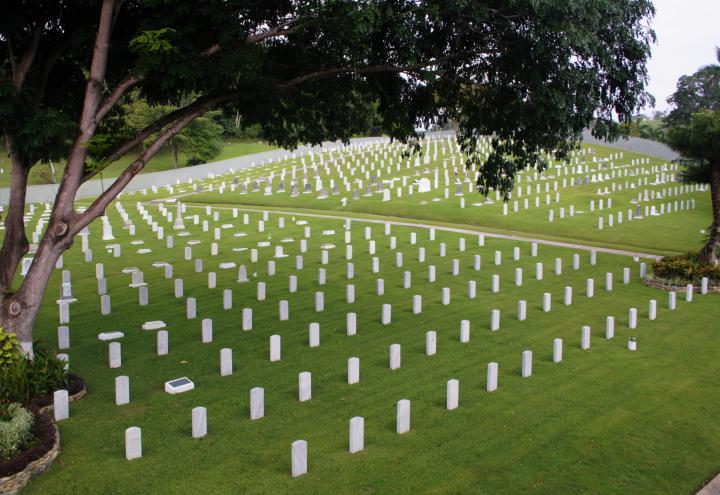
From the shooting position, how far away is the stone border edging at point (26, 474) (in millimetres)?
7691

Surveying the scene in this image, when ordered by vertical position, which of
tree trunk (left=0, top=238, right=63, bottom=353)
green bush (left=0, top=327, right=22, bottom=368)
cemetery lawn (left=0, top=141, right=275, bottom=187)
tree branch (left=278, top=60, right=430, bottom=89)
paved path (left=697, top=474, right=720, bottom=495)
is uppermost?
tree branch (left=278, top=60, right=430, bottom=89)

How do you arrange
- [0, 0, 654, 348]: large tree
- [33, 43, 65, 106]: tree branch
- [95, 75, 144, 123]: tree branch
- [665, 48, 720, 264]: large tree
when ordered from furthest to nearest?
[665, 48, 720, 264]: large tree
[33, 43, 65, 106]: tree branch
[95, 75, 144, 123]: tree branch
[0, 0, 654, 348]: large tree

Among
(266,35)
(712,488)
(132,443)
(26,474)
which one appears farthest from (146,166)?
(712,488)

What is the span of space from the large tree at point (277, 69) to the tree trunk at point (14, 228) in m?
0.02

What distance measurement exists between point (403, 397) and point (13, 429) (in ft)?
17.4

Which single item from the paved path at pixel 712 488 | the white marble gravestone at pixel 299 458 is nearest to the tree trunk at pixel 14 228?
the white marble gravestone at pixel 299 458

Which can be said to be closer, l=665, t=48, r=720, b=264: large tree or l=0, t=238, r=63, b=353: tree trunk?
l=0, t=238, r=63, b=353: tree trunk

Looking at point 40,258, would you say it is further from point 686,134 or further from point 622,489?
point 686,134

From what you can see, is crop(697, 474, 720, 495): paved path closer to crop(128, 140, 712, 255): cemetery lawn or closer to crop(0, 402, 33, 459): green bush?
crop(0, 402, 33, 459): green bush

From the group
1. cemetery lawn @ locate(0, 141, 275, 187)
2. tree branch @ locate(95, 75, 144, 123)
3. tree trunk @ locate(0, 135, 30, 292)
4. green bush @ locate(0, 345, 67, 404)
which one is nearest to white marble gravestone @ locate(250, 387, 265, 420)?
green bush @ locate(0, 345, 67, 404)

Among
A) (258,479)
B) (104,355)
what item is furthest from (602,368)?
(104,355)

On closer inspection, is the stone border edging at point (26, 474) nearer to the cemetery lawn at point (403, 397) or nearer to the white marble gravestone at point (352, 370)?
the cemetery lawn at point (403, 397)

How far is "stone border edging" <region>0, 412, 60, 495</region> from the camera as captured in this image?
7.69 metres

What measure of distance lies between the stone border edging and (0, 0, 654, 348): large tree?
10.7ft
